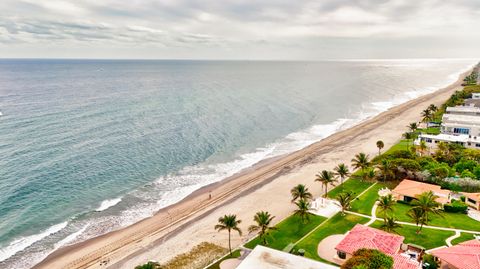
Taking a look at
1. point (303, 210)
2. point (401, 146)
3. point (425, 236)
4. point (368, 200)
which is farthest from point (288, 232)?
point (401, 146)

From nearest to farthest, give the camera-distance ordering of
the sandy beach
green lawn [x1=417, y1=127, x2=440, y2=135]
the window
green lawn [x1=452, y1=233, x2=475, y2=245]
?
green lawn [x1=452, y1=233, x2=475, y2=245] → the sandy beach → the window → green lawn [x1=417, y1=127, x2=440, y2=135]

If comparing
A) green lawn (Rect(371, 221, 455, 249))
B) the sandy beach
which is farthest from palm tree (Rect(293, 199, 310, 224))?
green lawn (Rect(371, 221, 455, 249))

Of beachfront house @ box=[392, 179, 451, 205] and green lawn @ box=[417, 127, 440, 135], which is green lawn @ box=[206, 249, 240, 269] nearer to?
beachfront house @ box=[392, 179, 451, 205]

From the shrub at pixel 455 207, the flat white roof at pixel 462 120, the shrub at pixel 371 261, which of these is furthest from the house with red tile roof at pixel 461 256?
the flat white roof at pixel 462 120

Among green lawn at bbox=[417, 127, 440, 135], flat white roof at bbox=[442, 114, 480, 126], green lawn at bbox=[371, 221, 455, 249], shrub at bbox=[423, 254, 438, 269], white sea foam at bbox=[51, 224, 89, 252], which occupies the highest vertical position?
flat white roof at bbox=[442, 114, 480, 126]

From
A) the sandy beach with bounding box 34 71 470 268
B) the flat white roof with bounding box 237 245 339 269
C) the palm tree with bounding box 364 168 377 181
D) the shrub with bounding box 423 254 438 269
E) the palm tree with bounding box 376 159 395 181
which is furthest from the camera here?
the palm tree with bounding box 364 168 377 181

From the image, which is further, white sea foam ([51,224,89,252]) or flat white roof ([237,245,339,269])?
white sea foam ([51,224,89,252])

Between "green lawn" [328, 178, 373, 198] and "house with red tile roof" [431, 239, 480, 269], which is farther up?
"house with red tile roof" [431, 239, 480, 269]

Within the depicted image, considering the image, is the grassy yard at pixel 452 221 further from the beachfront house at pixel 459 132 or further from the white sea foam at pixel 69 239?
the white sea foam at pixel 69 239
